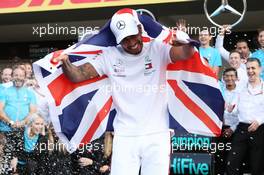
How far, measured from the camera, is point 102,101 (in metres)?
4.75

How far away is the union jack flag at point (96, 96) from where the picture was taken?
4531mm

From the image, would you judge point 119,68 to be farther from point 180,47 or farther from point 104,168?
point 104,168

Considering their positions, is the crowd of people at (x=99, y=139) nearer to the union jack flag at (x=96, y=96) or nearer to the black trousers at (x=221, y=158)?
the black trousers at (x=221, y=158)

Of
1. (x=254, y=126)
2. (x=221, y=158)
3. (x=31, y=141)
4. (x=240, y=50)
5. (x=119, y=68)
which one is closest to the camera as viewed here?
(x=119, y=68)

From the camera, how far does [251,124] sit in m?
6.55

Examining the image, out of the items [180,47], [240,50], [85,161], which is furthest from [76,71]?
A: [240,50]

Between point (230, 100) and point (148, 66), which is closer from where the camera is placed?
point (148, 66)

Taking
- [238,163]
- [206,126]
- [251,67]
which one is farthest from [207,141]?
[206,126]

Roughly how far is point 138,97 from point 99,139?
10.5 ft

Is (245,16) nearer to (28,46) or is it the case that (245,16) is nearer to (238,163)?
(238,163)

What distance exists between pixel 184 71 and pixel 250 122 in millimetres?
2356

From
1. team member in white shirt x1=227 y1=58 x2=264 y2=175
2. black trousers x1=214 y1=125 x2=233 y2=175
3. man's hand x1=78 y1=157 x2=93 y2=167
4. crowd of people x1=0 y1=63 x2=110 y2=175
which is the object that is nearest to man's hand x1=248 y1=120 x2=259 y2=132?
team member in white shirt x1=227 y1=58 x2=264 y2=175
